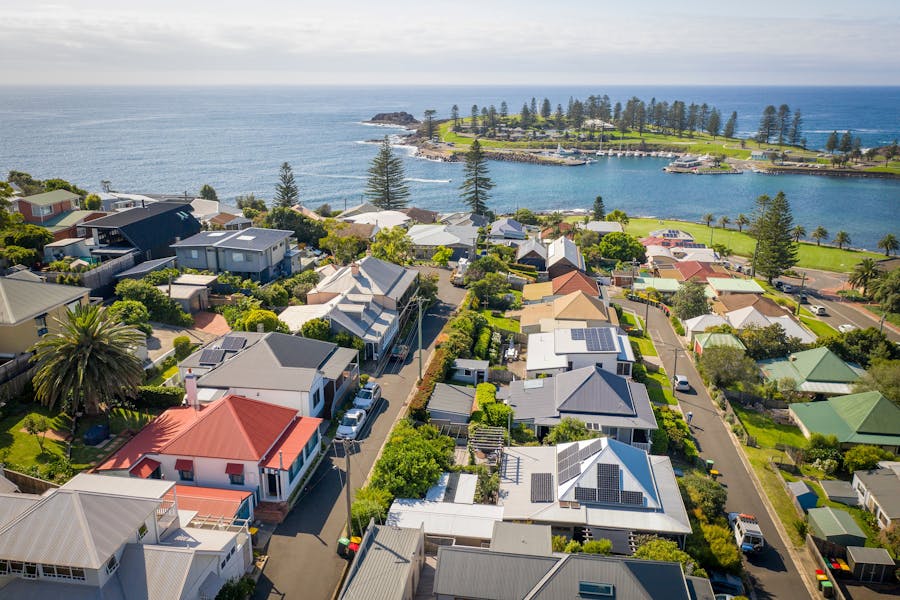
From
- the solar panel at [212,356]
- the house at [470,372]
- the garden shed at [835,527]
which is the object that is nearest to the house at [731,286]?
the house at [470,372]

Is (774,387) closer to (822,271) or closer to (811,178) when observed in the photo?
(822,271)

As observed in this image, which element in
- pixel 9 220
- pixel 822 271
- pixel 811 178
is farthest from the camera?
pixel 811 178

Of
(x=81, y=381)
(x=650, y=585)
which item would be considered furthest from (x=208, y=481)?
(x=650, y=585)

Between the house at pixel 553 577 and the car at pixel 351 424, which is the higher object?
the house at pixel 553 577

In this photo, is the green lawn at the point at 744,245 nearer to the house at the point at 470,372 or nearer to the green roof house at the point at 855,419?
the green roof house at the point at 855,419

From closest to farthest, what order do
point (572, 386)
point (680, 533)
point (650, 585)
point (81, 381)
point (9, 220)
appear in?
point (650, 585) → point (680, 533) → point (81, 381) → point (572, 386) → point (9, 220)

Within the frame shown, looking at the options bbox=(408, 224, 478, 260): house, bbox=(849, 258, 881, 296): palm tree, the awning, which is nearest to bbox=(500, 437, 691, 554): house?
the awning
